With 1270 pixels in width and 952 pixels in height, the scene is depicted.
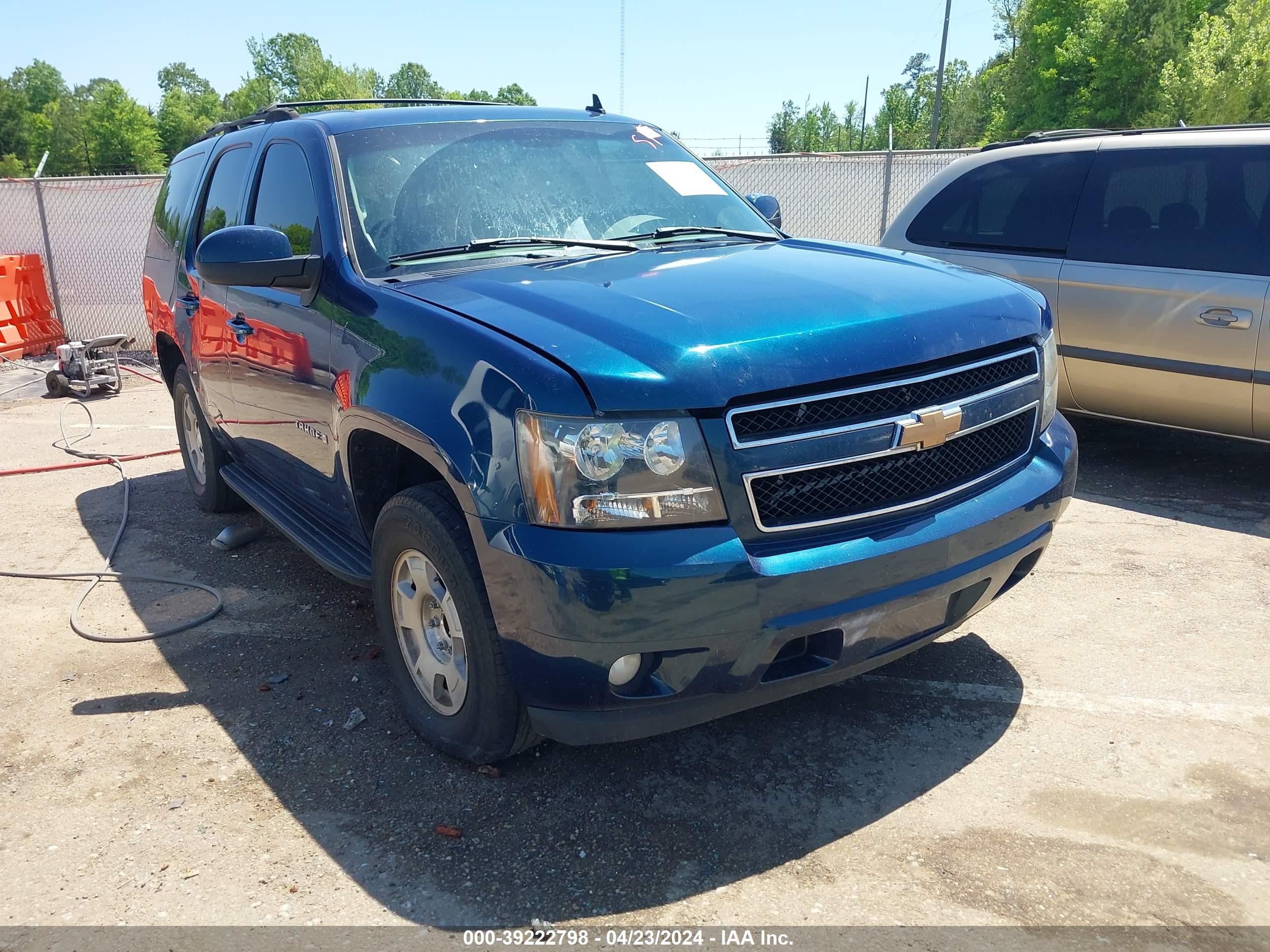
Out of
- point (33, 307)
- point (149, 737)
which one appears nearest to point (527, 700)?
point (149, 737)

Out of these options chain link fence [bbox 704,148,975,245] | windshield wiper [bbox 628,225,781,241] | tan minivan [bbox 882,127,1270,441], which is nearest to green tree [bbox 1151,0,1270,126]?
chain link fence [bbox 704,148,975,245]

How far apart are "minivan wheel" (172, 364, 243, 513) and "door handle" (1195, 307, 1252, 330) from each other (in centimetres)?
516

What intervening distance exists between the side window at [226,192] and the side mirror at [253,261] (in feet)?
3.78

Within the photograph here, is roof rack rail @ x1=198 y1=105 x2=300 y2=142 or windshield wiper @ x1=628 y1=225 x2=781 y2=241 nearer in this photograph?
windshield wiper @ x1=628 y1=225 x2=781 y2=241

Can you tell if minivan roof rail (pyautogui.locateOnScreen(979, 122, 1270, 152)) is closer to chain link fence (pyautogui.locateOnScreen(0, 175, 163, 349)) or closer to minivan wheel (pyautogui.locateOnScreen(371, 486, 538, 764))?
minivan wheel (pyautogui.locateOnScreen(371, 486, 538, 764))

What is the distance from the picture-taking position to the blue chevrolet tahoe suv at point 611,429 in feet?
8.04

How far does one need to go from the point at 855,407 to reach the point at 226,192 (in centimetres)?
356

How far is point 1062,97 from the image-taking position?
52344 mm

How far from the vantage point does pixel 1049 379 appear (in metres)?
3.27

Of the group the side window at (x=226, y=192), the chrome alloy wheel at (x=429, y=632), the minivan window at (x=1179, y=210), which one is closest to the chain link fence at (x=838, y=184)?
the minivan window at (x=1179, y=210)

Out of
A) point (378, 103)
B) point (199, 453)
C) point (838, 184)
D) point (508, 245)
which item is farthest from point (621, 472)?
point (838, 184)

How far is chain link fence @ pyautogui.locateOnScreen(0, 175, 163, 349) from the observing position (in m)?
12.7

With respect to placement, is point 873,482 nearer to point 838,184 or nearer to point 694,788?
point 694,788

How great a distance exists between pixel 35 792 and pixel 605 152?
3015mm
